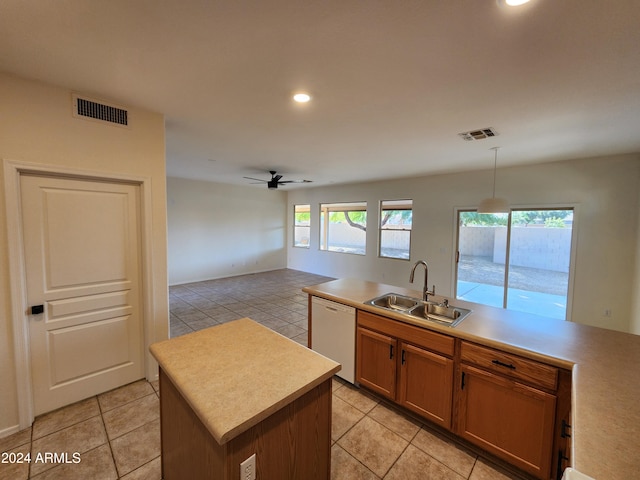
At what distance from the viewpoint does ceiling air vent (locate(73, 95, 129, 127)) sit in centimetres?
213

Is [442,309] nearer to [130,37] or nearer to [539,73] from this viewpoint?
[539,73]

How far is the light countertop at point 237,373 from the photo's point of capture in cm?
101

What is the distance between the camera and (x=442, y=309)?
237cm

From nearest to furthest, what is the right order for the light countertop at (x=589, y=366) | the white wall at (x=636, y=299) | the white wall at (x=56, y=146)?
the light countertop at (x=589, y=366), the white wall at (x=56, y=146), the white wall at (x=636, y=299)

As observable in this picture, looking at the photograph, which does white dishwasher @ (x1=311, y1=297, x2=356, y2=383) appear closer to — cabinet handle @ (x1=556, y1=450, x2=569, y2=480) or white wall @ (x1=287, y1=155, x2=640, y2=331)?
cabinet handle @ (x1=556, y1=450, x2=569, y2=480)

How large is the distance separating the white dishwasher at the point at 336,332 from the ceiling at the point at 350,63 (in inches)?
76.6

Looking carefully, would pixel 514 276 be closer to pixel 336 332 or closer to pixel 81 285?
pixel 336 332

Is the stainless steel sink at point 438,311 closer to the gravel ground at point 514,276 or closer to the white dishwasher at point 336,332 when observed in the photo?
the white dishwasher at point 336,332

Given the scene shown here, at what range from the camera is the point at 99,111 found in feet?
7.32

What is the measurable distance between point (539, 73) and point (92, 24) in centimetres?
278

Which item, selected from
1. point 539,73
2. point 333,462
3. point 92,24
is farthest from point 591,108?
point 92,24

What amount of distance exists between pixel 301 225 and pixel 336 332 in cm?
644

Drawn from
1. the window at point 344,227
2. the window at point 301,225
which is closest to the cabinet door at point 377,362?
the window at point 344,227

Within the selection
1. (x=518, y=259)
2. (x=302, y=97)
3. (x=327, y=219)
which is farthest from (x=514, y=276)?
(x=302, y=97)
